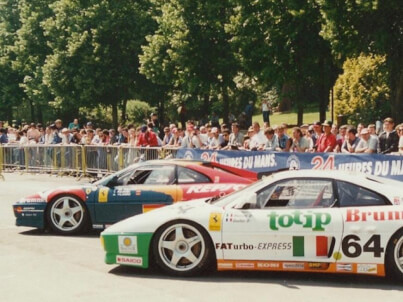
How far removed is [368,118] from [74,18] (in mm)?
20527

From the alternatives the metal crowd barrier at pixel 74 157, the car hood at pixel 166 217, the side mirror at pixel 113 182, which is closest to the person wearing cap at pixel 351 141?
the metal crowd barrier at pixel 74 157

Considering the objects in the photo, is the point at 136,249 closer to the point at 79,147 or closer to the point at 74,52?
the point at 79,147

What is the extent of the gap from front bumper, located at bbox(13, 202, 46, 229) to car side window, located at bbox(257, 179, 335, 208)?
480cm

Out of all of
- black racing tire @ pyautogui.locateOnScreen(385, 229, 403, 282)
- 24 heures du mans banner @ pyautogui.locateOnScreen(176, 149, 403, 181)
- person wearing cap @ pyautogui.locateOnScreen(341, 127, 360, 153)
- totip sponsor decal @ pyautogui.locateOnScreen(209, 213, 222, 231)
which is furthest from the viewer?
person wearing cap @ pyautogui.locateOnScreen(341, 127, 360, 153)

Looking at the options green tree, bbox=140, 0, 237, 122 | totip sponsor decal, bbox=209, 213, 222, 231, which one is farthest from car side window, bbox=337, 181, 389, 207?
green tree, bbox=140, 0, 237, 122

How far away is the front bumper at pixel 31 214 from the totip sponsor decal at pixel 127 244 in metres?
3.60

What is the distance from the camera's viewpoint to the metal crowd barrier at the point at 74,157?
67.2ft

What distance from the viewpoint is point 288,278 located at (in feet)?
28.4

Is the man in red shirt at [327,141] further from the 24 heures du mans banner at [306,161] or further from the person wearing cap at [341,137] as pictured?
the 24 heures du mans banner at [306,161]

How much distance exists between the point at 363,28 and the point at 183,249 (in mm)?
21531

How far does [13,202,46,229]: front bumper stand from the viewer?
12.1m

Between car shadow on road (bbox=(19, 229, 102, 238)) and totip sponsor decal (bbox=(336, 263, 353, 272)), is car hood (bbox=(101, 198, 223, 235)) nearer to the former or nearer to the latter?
totip sponsor decal (bbox=(336, 263, 353, 272))

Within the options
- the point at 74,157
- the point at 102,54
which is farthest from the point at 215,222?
the point at 102,54

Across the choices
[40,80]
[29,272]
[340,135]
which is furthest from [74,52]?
[29,272]
